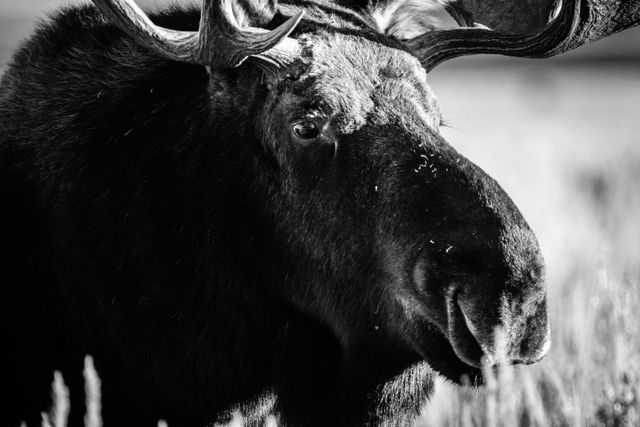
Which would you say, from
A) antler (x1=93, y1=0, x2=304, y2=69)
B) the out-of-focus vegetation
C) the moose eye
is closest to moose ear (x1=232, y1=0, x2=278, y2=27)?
antler (x1=93, y1=0, x2=304, y2=69)

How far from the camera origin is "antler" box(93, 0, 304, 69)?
3.79 meters

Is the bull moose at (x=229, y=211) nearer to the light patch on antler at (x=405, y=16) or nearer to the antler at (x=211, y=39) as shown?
the antler at (x=211, y=39)

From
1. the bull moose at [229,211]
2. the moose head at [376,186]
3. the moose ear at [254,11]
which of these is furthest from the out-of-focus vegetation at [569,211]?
the moose ear at [254,11]

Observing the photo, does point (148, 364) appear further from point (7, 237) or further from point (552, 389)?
point (552, 389)

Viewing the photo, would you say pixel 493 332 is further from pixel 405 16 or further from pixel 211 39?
pixel 405 16

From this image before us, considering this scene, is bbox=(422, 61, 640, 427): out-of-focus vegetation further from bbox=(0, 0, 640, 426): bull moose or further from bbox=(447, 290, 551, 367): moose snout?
bbox=(0, 0, 640, 426): bull moose

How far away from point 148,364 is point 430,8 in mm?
2008

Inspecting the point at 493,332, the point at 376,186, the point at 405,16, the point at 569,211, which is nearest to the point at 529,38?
the point at 405,16

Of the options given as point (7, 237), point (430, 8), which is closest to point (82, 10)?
point (7, 237)

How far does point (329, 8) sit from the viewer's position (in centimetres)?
441

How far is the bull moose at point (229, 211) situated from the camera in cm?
392

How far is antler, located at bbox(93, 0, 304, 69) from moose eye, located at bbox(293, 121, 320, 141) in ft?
0.81

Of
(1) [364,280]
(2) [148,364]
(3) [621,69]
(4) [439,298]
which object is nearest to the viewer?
(4) [439,298]

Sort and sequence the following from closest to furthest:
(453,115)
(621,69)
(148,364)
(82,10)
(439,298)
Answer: (439,298) < (148,364) < (82,10) < (453,115) < (621,69)
